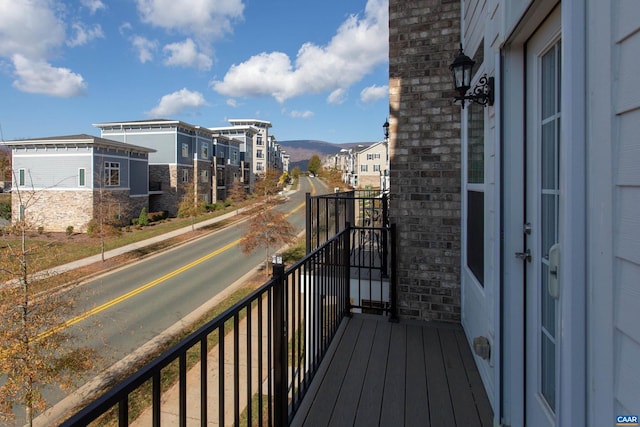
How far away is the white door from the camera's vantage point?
5.35 ft

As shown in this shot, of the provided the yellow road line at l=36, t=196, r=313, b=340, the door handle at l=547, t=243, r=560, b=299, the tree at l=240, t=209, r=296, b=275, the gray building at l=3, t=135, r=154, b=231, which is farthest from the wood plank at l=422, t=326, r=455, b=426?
the gray building at l=3, t=135, r=154, b=231

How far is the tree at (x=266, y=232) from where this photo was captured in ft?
51.1

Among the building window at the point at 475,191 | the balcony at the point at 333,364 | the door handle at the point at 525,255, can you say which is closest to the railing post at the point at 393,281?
the balcony at the point at 333,364

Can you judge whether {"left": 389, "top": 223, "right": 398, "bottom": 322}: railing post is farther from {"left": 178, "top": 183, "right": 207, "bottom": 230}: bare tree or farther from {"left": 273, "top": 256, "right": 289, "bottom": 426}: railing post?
{"left": 178, "top": 183, "right": 207, "bottom": 230}: bare tree

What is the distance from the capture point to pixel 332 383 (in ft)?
8.46

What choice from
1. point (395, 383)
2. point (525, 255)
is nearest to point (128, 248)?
point (395, 383)

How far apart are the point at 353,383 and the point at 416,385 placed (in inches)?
18.1

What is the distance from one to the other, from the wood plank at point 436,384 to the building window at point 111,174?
76.9ft

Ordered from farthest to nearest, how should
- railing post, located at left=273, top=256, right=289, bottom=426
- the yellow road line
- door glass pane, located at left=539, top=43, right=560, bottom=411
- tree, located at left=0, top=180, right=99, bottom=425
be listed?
the yellow road line → tree, located at left=0, top=180, right=99, bottom=425 → railing post, located at left=273, top=256, right=289, bottom=426 → door glass pane, located at left=539, top=43, right=560, bottom=411

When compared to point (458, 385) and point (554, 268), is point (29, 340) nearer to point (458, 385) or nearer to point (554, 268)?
point (458, 385)

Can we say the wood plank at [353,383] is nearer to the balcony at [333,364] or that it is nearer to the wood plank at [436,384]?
the balcony at [333,364]

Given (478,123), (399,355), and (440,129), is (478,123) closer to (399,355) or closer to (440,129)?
(440,129)

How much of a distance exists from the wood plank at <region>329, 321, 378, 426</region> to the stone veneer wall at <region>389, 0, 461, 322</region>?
2.76 feet

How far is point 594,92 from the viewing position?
1039 mm
